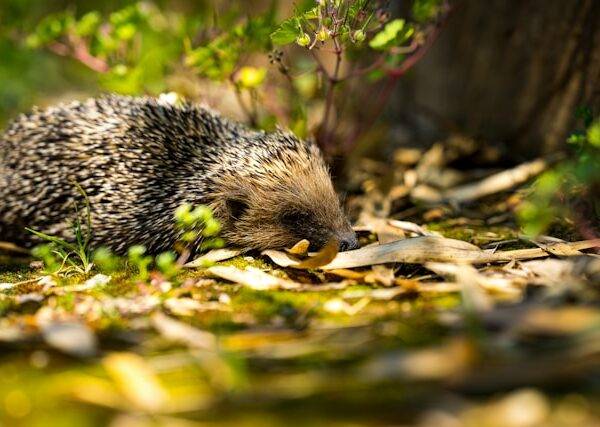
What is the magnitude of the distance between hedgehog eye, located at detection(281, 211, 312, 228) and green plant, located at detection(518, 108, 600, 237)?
1.44m

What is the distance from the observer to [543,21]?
5.49 metres

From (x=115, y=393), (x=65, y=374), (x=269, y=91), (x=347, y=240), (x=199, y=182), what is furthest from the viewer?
(x=269, y=91)

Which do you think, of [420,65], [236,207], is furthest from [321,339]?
[420,65]

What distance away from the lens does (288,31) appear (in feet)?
13.7

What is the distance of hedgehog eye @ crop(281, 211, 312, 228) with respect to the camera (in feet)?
15.0

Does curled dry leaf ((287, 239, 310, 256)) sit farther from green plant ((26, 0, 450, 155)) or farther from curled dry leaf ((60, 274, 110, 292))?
green plant ((26, 0, 450, 155))

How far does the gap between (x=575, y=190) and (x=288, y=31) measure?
85.5 inches

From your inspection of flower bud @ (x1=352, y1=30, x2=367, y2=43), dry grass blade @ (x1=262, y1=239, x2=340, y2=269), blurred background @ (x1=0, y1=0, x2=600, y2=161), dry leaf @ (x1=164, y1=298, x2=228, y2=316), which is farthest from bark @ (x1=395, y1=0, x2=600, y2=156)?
dry leaf @ (x1=164, y1=298, x2=228, y2=316)

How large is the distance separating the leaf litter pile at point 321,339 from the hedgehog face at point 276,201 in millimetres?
237

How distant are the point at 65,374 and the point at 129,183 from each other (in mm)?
2275

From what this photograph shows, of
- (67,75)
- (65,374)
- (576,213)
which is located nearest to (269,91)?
(576,213)

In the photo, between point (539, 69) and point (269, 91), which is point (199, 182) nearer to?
point (269, 91)

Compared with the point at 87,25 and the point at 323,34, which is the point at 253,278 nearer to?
the point at 323,34

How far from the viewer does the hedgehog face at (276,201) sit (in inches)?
179
